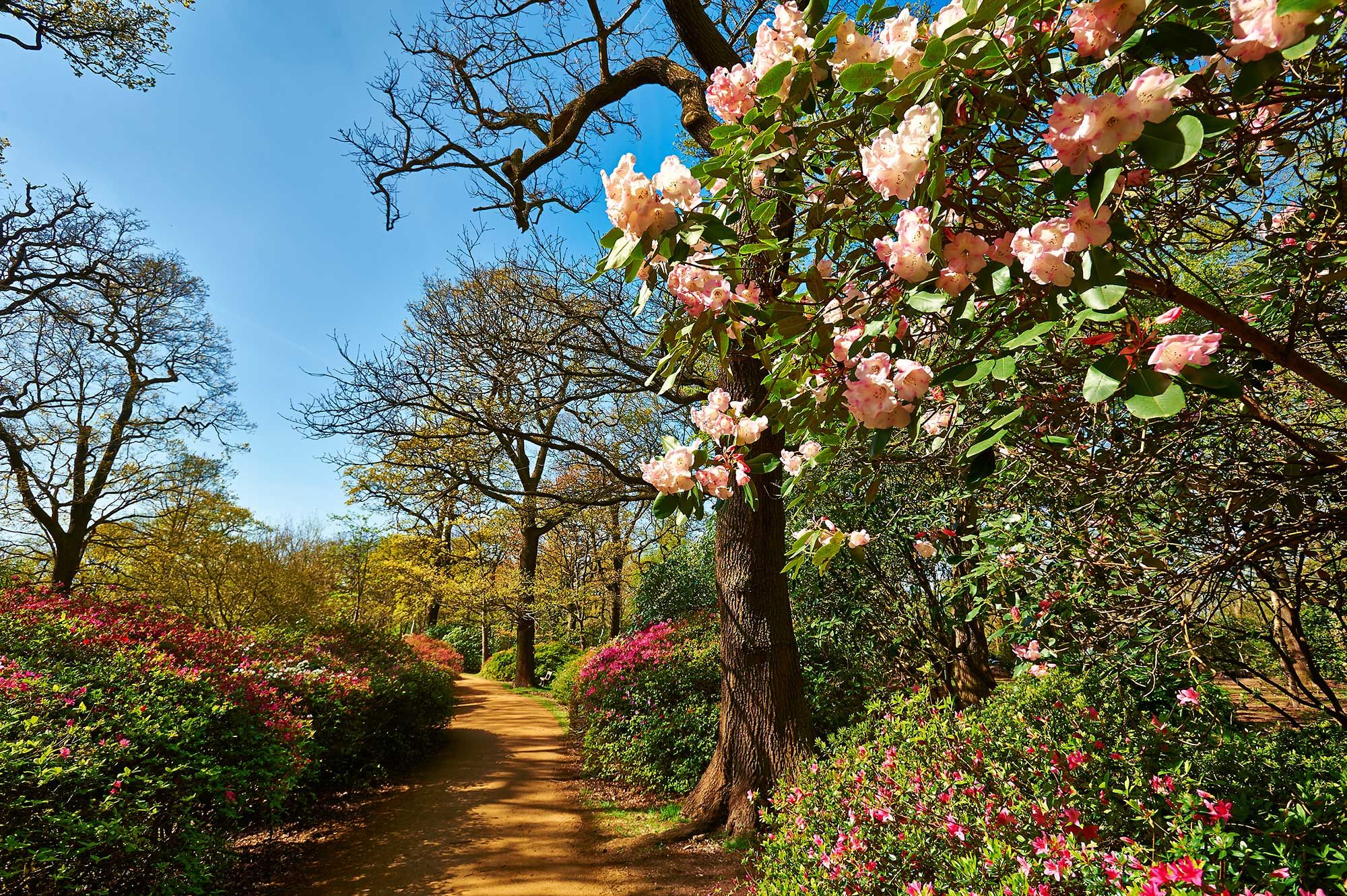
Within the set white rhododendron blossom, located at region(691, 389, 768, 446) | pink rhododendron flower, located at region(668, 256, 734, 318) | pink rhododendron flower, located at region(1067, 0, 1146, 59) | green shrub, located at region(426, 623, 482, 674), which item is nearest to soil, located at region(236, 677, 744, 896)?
white rhododendron blossom, located at region(691, 389, 768, 446)

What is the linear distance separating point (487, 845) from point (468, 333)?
5.32 metres

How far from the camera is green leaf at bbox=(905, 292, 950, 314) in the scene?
101 cm

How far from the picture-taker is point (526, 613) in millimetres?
14492

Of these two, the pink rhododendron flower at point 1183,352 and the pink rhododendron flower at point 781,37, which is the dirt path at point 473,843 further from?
the pink rhododendron flower at point 781,37

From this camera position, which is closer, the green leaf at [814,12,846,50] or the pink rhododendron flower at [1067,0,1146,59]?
the pink rhododendron flower at [1067,0,1146,59]

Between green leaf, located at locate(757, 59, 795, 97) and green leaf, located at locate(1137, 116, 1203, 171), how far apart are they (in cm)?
60

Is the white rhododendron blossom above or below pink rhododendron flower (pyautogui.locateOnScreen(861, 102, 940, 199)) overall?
below

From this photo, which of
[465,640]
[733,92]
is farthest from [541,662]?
[733,92]

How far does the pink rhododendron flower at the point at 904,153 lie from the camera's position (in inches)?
38.2

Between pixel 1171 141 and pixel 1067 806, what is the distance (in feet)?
6.73

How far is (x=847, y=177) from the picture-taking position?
1.33 m

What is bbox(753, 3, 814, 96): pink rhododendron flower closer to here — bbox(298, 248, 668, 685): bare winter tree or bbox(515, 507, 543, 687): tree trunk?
bbox(298, 248, 668, 685): bare winter tree

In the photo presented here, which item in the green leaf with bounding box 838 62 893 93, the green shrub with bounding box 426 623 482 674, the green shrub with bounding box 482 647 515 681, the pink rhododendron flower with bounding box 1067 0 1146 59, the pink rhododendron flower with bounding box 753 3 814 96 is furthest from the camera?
the green shrub with bounding box 426 623 482 674

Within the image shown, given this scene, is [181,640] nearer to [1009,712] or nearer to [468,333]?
[468,333]
